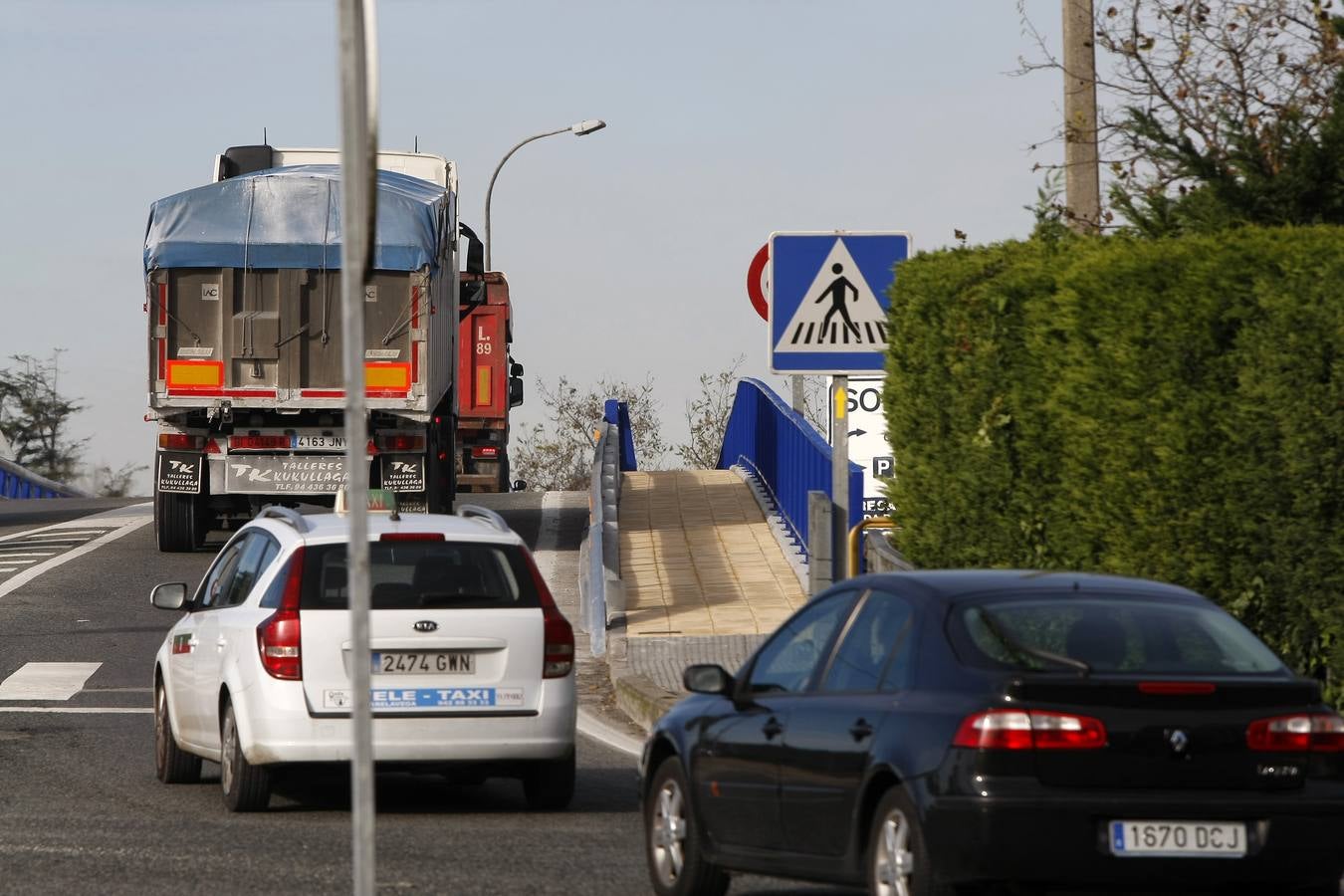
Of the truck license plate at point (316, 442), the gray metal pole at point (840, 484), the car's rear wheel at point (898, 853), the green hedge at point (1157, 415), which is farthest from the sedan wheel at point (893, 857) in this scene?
the truck license plate at point (316, 442)

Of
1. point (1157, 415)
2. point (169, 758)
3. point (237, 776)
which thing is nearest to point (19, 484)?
point (169, 758)

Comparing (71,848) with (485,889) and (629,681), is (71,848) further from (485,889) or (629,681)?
→ (629,681)

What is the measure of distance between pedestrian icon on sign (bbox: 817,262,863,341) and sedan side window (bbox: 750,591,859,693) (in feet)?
16.3

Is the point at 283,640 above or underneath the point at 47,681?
above

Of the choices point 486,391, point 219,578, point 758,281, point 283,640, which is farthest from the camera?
point 486,391

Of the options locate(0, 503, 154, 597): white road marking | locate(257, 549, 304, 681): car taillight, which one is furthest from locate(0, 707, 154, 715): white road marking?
locate(0, 503, 154, 597): white road marking

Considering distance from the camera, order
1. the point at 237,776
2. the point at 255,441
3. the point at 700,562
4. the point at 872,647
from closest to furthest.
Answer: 1. the point at 872,647
2. the point at 237,776
3. the point at 700,562
4. the point at 255,441

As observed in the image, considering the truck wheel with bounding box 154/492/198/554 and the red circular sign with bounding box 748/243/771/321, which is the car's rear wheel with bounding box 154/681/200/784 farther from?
the truck wheel with bounding box 154/492/198/554

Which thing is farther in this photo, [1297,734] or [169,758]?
[169,758]

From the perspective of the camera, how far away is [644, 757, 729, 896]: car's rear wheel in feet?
28.0

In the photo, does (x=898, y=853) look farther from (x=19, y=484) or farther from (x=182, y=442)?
(x=19, y=484)

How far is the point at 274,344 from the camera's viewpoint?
80.2 feet

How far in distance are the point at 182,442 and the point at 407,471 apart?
7.79ft

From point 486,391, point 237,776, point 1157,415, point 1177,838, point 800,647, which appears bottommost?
point 237,776
